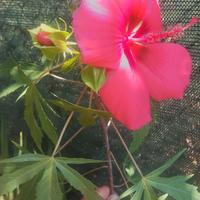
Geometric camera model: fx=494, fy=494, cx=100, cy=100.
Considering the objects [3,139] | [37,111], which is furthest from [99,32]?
[3,139]

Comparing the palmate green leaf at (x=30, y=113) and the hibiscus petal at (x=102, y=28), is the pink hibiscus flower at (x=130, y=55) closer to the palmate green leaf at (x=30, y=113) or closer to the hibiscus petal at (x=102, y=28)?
the hibiscus petal at (x=102, y=28)

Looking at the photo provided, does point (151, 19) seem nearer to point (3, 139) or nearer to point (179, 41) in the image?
point (179, 41)

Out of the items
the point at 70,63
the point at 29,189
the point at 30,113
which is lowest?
the point at 29,189

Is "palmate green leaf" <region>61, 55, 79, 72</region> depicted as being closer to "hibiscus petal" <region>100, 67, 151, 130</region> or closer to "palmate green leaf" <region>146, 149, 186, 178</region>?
"hibiscus petal" <region>100, 67, 151, 130</region>

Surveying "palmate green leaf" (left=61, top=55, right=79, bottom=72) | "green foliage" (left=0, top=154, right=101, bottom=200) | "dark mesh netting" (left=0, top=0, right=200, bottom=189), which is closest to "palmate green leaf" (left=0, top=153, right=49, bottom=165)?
"green foliage" (left=0, top=154, right=101, bottom=200)

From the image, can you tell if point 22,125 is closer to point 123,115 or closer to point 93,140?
point 93,140
